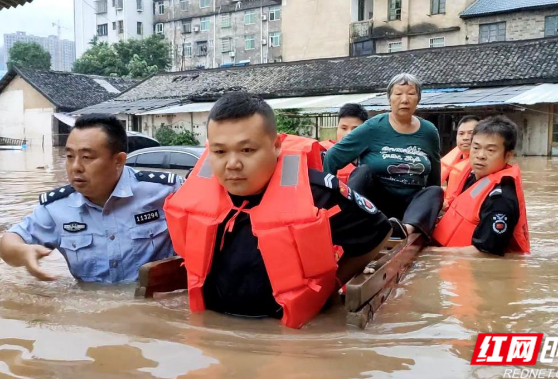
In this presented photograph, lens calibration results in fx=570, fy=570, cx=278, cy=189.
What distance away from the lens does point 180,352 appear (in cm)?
213

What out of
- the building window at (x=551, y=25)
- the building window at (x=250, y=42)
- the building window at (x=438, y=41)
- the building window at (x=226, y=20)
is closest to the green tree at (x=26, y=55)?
the building window at (x=226, y=20)

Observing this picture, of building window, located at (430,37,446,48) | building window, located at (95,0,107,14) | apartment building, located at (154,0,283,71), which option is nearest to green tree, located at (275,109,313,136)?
building window, located at (430,37,446,48)

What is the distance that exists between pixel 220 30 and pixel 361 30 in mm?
16138

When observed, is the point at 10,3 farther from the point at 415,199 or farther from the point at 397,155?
the point at 415,199

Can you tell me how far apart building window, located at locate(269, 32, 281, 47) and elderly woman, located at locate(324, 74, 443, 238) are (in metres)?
37.6

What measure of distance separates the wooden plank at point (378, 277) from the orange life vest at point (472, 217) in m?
0.42

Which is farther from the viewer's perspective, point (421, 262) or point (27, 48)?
point (27, 48)

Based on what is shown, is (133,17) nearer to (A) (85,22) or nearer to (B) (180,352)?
(A) (85,22)

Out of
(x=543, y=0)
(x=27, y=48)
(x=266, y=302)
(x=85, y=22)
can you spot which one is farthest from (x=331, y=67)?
(x=85, y=22)

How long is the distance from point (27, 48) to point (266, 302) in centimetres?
4481

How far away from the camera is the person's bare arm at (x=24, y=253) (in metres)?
2.55

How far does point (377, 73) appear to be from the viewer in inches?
832

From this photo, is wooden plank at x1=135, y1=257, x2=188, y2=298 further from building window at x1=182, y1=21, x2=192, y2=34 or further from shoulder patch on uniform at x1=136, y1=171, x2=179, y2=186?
building window at x1=182, y1=21, x2=192, y2=34

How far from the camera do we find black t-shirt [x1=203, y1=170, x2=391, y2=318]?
2281mm
